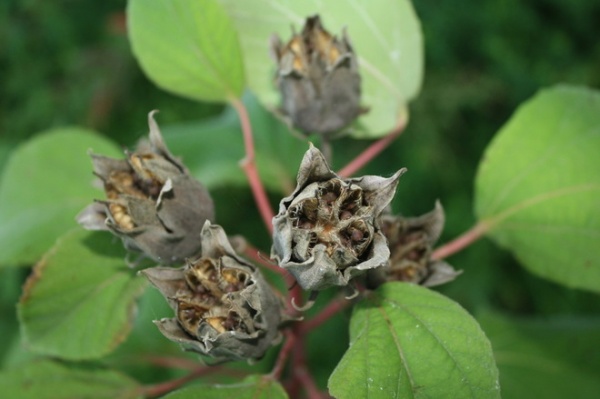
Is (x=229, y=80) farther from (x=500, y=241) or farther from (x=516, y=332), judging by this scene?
(x=516, y=332)

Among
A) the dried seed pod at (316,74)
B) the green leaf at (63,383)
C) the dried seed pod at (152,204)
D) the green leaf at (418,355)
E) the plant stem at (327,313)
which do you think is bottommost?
the green leaf at (63,383)

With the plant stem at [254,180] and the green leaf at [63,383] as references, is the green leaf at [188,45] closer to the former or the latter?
the plant stem at [254,180]

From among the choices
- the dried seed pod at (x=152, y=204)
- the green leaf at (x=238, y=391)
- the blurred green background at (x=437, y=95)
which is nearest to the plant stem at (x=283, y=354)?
the green leaf at (x=238, y=391)

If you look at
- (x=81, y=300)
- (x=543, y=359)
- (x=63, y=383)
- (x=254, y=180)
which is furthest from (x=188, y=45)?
(x=543, y=359)

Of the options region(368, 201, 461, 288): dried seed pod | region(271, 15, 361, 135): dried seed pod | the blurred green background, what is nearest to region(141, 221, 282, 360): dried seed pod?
region(368, 201, 461, 288): dried seed pod

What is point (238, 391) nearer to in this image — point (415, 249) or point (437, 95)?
point (415, 249)

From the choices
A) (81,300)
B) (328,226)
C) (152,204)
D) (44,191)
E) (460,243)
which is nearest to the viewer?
(328,226)

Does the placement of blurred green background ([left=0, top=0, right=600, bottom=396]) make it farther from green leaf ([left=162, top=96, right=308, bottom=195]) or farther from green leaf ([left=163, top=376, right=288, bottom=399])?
green leaf ([left=163, top=376, right=288, bottom=399])
